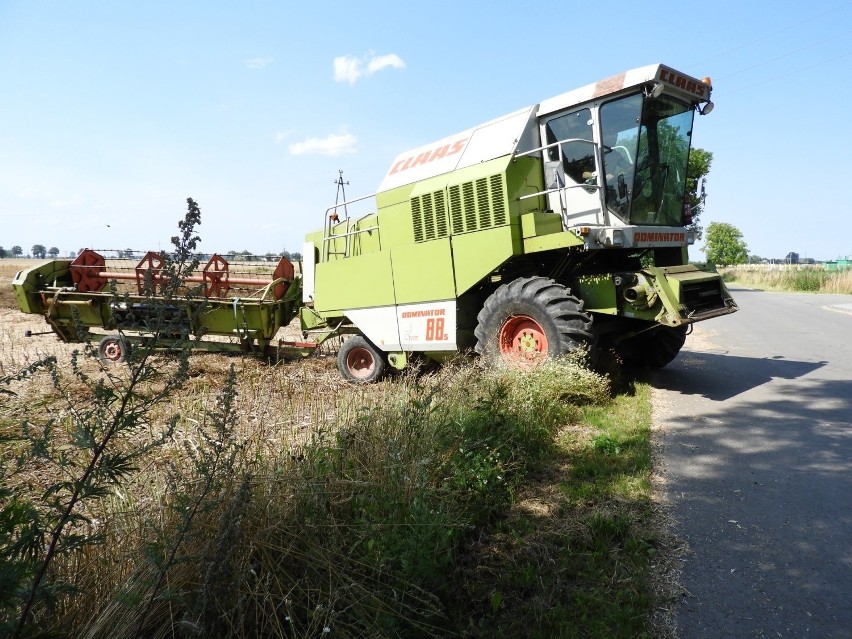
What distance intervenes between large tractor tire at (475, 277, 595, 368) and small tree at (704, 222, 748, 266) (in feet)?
138

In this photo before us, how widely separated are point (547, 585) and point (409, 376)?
147 inches

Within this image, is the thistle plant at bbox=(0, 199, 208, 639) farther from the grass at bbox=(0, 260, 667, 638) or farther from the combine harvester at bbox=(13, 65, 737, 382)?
the combine harvester at bbox=(13, 65, 737, 382)

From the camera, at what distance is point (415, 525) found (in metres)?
2.64

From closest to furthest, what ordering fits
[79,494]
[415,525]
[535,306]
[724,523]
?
[79,494] → [415,525] → [724,523] → [535,306]

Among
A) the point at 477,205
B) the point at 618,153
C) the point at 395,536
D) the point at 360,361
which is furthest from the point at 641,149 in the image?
the point at 395,536

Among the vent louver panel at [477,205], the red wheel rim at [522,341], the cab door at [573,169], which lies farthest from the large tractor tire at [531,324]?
the cab door at [573,169]

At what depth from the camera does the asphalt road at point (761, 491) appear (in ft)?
8.34

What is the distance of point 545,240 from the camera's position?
642 centimetres

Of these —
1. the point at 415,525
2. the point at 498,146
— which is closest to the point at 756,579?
the point at 415,525

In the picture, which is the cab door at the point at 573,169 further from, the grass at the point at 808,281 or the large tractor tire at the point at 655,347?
the grass at the point at 808,281

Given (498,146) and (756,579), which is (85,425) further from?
(498,146)

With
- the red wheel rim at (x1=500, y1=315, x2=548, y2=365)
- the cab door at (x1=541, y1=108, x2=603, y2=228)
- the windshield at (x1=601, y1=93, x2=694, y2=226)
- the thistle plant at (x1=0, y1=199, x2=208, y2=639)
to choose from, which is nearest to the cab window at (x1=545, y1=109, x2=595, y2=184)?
the cab door at (x1=541, y1=108, x2=603, y2=228)

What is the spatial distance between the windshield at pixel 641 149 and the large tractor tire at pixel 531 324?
4.78 ft

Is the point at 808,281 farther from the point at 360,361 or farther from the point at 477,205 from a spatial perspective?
the point at 477,205
